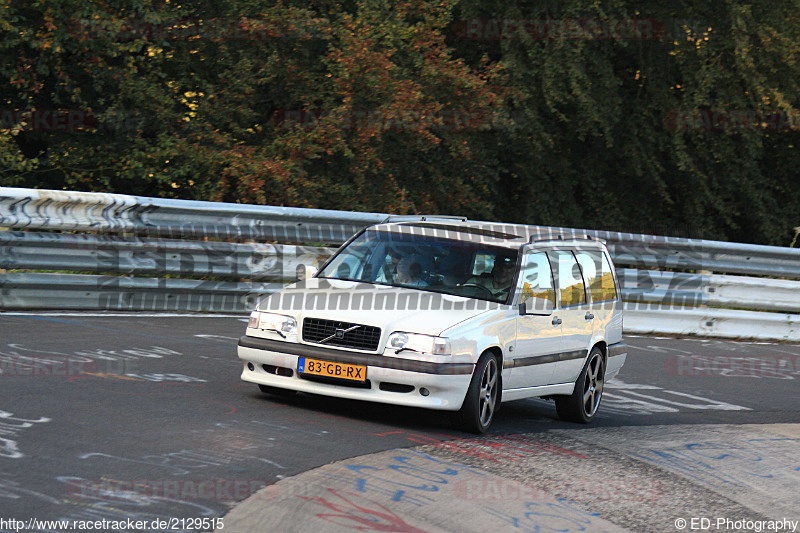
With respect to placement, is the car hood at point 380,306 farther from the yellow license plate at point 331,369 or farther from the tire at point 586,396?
the tire at point 586,396

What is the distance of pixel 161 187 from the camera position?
60.8 ft

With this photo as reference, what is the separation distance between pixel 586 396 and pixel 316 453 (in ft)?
11.7

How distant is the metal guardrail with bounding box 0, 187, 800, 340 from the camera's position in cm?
1212

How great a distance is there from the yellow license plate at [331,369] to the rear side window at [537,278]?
64.0 inches

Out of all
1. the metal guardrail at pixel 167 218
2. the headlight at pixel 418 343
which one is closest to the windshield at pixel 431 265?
the headlight at pixel 418 343

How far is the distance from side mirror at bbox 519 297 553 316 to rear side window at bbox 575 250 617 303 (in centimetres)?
125

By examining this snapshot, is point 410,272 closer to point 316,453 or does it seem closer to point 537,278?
point 537,278

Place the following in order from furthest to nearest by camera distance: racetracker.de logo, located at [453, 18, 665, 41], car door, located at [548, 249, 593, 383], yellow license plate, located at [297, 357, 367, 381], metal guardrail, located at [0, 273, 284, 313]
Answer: racetracker.de logo, located at [453, 18, 665, 41], metal guardrail, located at [0, 273, 284, 313], car door, located at [548, 249, 593, 383], yellow license plate, located at [297, 357, 367, 381]

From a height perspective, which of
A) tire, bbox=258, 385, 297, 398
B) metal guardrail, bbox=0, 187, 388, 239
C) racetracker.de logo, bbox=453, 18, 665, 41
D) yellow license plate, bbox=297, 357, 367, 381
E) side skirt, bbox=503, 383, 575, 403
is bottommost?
tire, bbox=258, 385, 297, 398

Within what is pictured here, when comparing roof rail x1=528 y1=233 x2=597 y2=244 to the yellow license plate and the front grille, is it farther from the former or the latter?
the yellow license plate

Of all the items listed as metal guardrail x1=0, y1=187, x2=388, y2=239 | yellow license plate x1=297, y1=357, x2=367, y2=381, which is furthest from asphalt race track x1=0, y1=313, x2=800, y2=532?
metal guardrail x1=0, y1=187, x2=388, y2=239

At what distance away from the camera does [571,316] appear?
9711 millimetres

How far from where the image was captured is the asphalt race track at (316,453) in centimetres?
575

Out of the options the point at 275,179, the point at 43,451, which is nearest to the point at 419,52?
the point at 275,179
